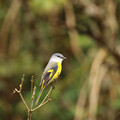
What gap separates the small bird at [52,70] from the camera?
2.89 meters

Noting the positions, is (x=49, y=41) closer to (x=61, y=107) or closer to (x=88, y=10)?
(x=61, y=107)

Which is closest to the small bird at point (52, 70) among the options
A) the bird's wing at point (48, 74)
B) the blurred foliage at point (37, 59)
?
the bird's wing at point (48, 74)

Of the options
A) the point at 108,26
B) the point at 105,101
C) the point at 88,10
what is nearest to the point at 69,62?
the point at 105,101

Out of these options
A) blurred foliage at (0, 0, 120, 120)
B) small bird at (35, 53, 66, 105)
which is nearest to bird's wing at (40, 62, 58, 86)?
small bird at (35, 53, 66, 105)

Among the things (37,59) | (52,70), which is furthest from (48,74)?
(37,59)

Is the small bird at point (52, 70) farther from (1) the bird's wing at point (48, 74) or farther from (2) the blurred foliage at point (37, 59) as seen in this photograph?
(2) the blurred foliage at point (37, 59)

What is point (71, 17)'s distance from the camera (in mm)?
8328

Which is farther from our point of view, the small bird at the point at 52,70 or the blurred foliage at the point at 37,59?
the blurred foliage at the point at 37,59

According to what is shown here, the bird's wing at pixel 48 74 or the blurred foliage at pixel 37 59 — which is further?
the blurred foliage at pixel 37 59

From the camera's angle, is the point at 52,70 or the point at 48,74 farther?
the point at 52,70

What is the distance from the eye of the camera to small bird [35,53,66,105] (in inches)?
114

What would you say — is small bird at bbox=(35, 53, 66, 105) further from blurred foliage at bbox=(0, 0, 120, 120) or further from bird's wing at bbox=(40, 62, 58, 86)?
blurred foliage at bbox=(0, 0, 120, 120)

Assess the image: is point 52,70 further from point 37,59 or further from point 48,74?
point 37,59

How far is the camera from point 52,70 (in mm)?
3064
